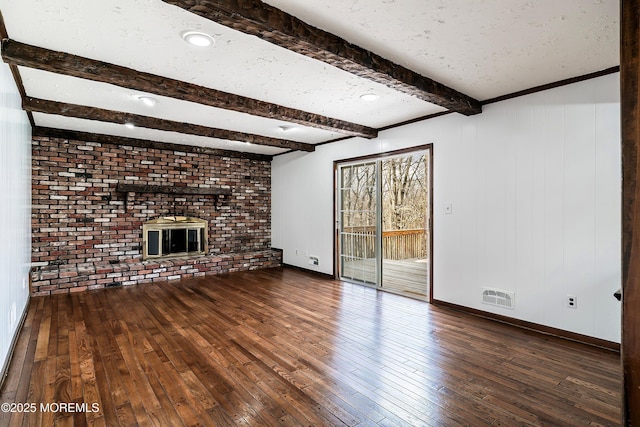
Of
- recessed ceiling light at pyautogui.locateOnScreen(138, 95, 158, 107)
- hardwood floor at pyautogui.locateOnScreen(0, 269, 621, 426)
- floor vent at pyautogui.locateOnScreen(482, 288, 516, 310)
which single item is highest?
recessed ceiling light at pyautogui.locateOnScreen(138, 95, 158, 107)

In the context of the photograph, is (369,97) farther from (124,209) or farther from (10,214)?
(124,209)

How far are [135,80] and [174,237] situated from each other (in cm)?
363

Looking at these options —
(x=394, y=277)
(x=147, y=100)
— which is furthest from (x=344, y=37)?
(x=394, y=277)

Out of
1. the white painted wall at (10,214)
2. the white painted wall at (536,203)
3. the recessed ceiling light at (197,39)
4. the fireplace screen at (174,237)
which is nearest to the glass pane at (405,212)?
the white painted wall at (536,203)

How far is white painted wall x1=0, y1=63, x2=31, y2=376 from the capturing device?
243 cm

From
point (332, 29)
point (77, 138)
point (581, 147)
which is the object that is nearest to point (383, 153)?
point (581, 147)

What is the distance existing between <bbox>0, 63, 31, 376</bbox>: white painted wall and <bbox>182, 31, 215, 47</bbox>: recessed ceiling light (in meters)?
1.41

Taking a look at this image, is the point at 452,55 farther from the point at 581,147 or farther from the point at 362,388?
the point at 362,388

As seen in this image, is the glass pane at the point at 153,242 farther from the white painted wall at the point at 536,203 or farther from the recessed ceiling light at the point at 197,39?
the white painted wall at the point at 536,203

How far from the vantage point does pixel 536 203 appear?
10.8 feet

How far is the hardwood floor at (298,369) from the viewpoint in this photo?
1.95 m

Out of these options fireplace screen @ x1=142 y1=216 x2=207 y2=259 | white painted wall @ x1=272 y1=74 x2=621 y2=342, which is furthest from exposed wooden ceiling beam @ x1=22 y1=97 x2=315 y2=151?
white painted wall @ x1=272 y1=74 x2=621 y2=342

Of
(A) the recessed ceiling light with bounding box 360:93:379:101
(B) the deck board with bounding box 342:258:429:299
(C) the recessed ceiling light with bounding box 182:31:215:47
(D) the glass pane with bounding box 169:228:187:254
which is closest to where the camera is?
(C) the recessed ceiling light with bounding box 182:31:215:47

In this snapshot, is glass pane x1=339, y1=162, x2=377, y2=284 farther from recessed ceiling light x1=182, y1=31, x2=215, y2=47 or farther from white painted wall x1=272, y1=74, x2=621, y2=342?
recessed ceiling light x1=182, y1=31, x2=215, y2=47
